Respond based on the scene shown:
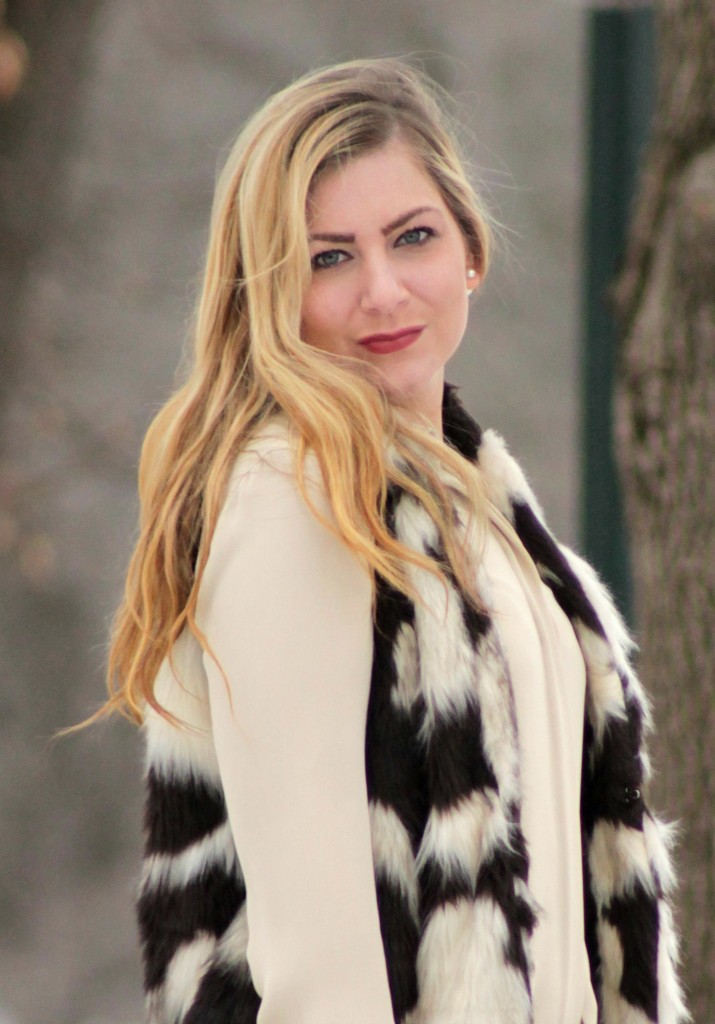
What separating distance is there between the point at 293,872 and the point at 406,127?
1157mm

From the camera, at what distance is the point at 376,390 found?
1.97 metres

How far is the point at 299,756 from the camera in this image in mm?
1673

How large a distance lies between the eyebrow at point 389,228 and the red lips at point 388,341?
148 mm

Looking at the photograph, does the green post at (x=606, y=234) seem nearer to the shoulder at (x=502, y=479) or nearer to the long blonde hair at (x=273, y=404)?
the shoulder at (x=502, y=479)

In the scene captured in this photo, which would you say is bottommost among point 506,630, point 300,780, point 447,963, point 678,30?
point 447,963

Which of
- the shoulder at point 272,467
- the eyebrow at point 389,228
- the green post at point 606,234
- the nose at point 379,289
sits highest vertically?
the green post at point 606,234

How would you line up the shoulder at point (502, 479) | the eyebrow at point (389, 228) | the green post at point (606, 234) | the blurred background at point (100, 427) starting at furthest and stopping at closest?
the green post at point (606, 234), the blurred background at point (100, 427), the shoulder at point (502, 479), the eyebrow at point (389, 228)

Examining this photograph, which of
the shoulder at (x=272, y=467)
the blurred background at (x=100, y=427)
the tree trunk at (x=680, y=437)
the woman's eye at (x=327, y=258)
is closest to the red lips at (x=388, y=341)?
the woman's eye at (x=327, y=258)

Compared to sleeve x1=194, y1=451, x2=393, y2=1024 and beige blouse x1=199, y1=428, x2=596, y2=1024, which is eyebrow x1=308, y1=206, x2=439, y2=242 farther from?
sleeve x1=194, y1=451, x2=393, y2=1024

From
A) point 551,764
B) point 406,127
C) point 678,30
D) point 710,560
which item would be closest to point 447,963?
point 551,764

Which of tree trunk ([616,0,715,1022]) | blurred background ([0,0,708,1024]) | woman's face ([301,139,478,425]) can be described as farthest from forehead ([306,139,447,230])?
blurred background ([0,0,708,1024])

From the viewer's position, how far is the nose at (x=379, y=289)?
2059mm

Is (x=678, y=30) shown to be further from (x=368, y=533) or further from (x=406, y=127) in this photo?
(x=368, y=533)

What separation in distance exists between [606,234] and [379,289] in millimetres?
3810
